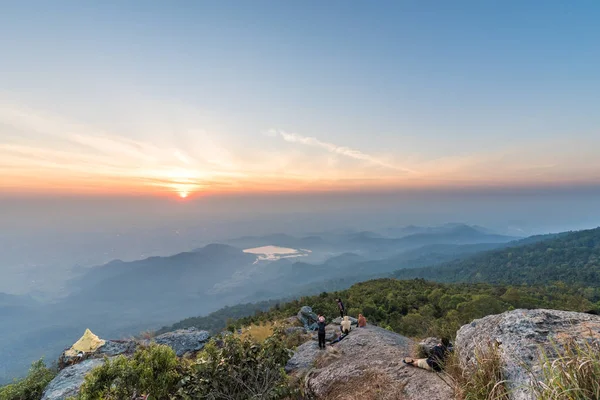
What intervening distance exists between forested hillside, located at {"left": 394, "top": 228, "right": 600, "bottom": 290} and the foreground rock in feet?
326

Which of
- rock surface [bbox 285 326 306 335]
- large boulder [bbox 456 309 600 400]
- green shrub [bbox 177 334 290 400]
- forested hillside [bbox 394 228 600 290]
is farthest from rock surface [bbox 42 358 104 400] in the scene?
forested hillside [bbox 394 228 600 290]

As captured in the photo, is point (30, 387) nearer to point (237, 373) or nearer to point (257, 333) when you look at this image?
point (257, 333)

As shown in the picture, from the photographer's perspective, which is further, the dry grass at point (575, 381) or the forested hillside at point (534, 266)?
the forested hillside at point (534, 266)

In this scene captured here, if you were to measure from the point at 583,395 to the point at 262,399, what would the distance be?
732cm

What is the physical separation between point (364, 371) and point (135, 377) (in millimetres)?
7372

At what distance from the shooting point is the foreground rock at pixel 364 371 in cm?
752

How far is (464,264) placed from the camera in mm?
135625

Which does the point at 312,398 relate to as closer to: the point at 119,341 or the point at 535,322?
the point at 535,322

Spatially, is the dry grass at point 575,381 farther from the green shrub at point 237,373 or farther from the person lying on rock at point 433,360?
the green shrub at point 237,373

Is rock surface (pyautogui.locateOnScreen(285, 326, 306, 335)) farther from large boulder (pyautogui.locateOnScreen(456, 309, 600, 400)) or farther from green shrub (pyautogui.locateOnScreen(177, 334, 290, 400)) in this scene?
large boulder (pyautogui.locateOnScreen(456, 309, 600, 400))

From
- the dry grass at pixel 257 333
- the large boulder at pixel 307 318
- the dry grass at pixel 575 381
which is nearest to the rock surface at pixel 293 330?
the dry grass at pixel 257 333

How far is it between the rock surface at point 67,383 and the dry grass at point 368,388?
10.8 meters

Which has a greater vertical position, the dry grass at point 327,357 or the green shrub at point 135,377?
the green shrub at point 135,377

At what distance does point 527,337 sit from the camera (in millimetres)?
5836
